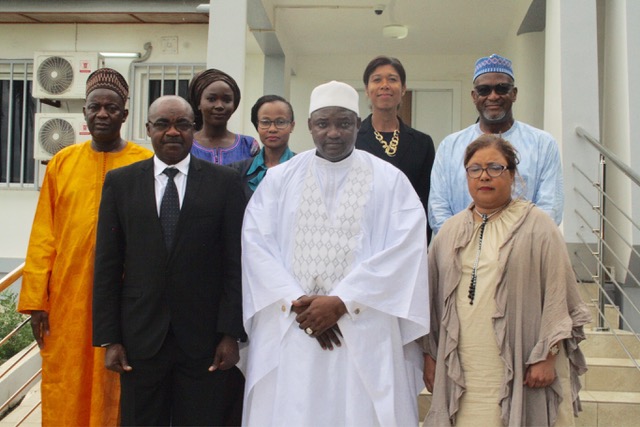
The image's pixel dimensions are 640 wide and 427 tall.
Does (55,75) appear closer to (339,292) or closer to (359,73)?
(359,73)

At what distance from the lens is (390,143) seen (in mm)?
4215

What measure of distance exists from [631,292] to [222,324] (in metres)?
4.43

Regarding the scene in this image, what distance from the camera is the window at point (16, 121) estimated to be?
32.1 ft

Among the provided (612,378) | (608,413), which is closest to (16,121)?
(612,378)

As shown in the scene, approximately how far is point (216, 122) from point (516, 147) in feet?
5.99

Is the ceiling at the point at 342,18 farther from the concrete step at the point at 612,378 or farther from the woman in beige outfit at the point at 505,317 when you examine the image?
the woman in beige outfit at the point at 505,317

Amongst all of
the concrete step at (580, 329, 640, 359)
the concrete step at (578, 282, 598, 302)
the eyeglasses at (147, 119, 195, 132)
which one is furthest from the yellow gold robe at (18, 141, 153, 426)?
the concrete step at (578, 282, 598, 302)

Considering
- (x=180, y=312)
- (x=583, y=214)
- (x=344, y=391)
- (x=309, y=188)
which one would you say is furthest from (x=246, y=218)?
(x=583, y=214)

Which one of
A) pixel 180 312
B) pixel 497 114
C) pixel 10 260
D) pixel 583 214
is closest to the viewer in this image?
pixel 180 312

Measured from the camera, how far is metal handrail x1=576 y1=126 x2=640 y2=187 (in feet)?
16.0

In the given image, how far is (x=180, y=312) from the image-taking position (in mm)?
3062

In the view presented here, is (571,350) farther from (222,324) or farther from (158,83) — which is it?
(158,83)

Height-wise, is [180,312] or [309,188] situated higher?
[309,188]

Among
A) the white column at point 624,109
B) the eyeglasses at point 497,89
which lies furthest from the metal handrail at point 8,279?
the white column at point 624,109
